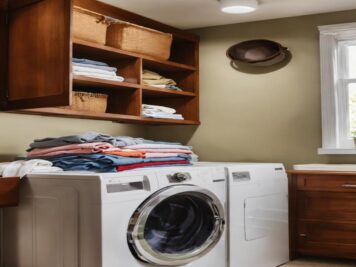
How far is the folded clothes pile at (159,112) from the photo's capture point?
4207 millimetres

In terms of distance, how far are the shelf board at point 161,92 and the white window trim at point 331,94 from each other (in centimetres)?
107

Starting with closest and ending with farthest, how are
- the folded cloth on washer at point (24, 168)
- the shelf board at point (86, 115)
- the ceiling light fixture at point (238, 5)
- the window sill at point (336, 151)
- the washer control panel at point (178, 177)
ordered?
Answer: the folded cloth on washer at point (24, 168)
the washer control panel at point (178, 177)
the shelf board at point (86, 115)
the ceiling light fixture at point (238, 5)
the window sill at point (336, 151)

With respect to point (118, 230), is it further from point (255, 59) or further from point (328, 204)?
point (255, 59)

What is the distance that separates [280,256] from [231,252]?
66cm

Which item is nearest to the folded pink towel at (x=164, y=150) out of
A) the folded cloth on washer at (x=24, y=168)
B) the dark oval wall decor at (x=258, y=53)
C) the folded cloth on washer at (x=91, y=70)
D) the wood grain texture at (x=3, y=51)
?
the folded cloth on washer at (x=24, y=168)

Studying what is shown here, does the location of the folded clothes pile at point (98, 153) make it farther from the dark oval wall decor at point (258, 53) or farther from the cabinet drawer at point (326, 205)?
the dark oval wall decor at point (258, 53)

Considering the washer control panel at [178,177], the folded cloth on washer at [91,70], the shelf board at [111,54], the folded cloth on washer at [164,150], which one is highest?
the shelf board at [111,54]

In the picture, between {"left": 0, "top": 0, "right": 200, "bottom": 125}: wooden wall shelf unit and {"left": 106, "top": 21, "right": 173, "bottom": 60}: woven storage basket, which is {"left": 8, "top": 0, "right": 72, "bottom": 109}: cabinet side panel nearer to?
{"left": 0, "top": 0, "right": 200, "bottom": 125}: wooden wall shelf unit

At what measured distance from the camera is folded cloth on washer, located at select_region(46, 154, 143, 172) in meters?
2.97

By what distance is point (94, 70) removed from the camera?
372 cm

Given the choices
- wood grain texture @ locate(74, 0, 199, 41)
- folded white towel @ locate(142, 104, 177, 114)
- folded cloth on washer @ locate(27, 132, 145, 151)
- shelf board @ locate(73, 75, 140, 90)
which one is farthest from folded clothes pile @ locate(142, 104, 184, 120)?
folded cloth on washer @ locate(27, 132, 145, 151)

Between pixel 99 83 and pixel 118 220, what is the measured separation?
1.34 metres

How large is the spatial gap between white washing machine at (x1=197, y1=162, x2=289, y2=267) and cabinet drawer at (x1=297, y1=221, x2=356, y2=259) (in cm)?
13

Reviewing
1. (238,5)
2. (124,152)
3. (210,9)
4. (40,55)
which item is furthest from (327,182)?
(40,55)
